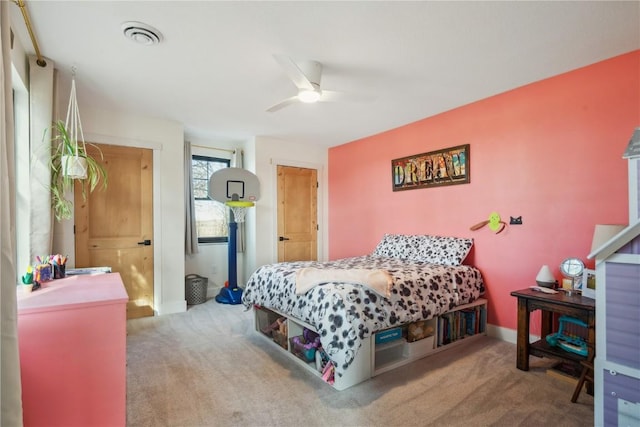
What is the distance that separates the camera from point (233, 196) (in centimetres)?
445

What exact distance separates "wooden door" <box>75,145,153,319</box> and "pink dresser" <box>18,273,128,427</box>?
89.2 inches

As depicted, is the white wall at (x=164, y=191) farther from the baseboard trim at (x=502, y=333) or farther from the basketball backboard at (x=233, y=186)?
the baseboard trim at (x=502, y=333)

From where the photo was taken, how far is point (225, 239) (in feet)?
16.6

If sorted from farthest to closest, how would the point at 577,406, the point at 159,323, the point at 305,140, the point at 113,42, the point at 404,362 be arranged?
the point at 305,140 → the point at 159,323 → the point at 404,362 → the point at 113,42 → the point at 577,406

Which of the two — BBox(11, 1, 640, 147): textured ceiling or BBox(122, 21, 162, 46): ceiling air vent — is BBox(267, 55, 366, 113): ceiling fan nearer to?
BBox(11, 1, 640, 147): textured ceiling

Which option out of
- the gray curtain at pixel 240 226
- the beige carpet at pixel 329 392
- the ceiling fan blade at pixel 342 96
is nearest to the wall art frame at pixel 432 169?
the ceiling fan blade at pixel 342 96

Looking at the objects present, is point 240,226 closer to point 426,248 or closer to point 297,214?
point 297,214

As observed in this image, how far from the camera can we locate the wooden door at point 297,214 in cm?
502

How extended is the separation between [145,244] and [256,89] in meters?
2.33

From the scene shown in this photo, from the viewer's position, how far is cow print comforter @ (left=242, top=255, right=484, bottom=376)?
2.14 m

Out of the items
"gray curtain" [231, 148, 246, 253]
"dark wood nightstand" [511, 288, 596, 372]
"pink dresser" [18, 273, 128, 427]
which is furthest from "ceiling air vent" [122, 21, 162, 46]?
"dark wood nightstand" [511, 288, 596, 372]

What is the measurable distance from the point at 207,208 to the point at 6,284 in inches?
156

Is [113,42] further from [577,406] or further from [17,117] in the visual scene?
[577,406]

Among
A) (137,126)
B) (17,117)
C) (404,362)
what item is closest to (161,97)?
(137,126)
